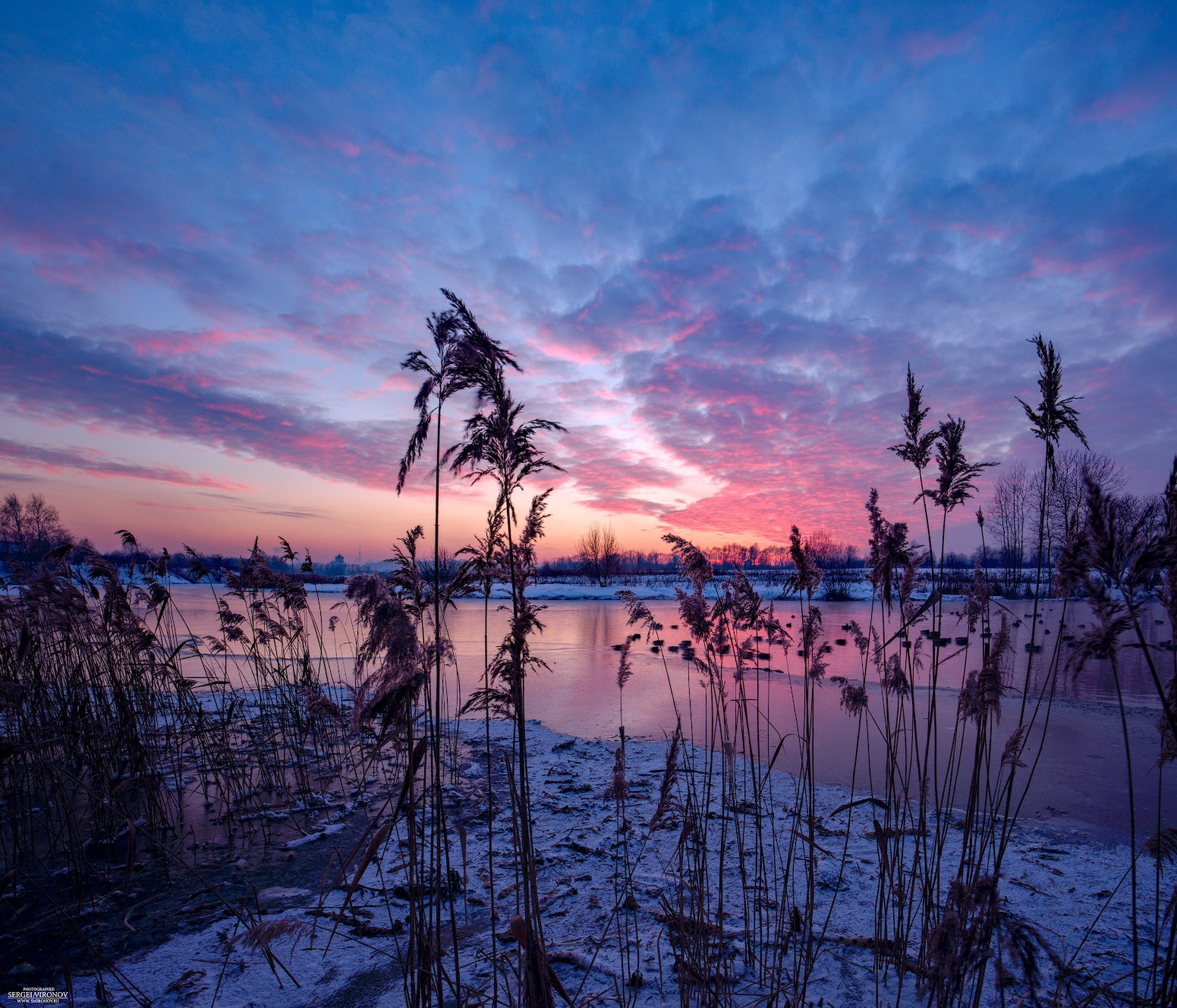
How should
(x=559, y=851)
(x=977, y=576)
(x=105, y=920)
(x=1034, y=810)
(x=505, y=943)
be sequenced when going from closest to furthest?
(x=505, y=943) < (x=105, y=920) < (x=977, y=576) < (x=559, y=851) < (x=1034, y=810)

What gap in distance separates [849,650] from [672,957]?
51.3 ft

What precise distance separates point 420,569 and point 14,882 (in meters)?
3.48

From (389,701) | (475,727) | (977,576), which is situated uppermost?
(977,576)

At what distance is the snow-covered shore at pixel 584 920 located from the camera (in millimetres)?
3113

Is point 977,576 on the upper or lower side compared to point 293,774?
upper

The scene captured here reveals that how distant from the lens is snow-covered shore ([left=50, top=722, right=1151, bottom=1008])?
3113 millimetres

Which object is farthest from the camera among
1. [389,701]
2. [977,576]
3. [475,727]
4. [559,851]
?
[475,727]

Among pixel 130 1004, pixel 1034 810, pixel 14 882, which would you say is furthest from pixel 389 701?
pixel 1034 810

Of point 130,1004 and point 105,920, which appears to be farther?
point 105,920


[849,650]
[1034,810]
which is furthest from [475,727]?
[849,650]

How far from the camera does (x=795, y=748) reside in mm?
7703

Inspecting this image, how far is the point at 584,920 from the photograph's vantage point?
3730 mm

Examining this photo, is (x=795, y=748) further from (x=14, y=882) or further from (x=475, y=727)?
(x=14, y=882)

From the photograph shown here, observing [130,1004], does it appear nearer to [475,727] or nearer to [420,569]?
[420,569]
